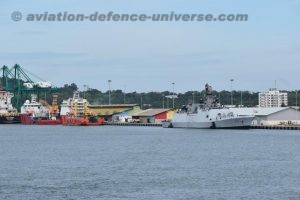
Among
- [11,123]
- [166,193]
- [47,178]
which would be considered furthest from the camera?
[11,123]

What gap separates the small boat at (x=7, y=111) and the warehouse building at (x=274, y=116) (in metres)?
56.0

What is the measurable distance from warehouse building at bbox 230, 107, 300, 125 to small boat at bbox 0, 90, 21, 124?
184 feet

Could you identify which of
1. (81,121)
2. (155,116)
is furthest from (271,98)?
(81,121)

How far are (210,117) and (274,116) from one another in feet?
51.1

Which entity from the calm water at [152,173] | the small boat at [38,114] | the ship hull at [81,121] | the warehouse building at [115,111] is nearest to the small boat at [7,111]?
the small boat at [38,114]

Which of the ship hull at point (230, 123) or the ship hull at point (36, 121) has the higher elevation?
the ship hull at point (36, 121)

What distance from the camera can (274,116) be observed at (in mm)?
110750

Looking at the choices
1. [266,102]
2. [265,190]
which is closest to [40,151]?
[265,190]

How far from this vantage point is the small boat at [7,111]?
152625mm

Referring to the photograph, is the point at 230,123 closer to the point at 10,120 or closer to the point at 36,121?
the point at 36,121

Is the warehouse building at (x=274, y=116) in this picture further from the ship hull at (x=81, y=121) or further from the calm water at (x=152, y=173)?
the calm water at (x=152, y=173)

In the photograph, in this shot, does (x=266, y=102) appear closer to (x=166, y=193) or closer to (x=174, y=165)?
(x=174, y=165)

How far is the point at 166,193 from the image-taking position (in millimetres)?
32219

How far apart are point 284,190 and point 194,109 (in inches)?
2804
